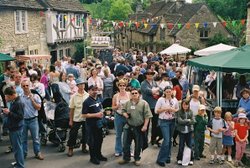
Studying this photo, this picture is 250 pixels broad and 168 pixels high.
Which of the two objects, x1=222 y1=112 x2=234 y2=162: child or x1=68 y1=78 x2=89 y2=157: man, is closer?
x1=68 y1=78 x2=89 y2=157: man

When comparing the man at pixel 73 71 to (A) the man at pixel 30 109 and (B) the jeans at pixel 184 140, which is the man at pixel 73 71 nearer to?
(A) the man at pixel 30 109

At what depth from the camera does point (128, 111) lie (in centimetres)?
771

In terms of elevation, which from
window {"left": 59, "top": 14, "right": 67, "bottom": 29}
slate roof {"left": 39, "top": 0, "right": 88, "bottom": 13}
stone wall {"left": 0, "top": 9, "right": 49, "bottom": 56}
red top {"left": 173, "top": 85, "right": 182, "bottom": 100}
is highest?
slate roof {"left": 39, "top": 0, "right": 88, "bottom": 13}

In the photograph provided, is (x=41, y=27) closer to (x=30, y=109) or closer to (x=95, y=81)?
(x=95, y=81)

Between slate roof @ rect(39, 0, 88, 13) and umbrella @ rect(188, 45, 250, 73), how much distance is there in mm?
19220

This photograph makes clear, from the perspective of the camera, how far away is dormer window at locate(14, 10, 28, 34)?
925 inches

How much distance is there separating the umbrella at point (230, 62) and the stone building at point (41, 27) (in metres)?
14.3

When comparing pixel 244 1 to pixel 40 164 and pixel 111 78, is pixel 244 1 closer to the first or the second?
pixel 111 78

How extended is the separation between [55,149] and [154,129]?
269cm

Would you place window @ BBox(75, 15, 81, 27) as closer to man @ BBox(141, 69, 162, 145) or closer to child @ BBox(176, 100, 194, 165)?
man @ BBox(141, 69, 162, 145)

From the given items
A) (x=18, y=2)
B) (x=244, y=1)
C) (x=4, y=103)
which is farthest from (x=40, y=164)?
(x=244, y=1)

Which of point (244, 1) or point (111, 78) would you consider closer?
point (111, 78)

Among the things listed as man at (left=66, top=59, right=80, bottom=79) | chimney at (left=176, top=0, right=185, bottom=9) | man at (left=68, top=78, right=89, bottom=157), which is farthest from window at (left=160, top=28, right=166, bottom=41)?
man at (left=68, top=78, right=89, bottom=157)

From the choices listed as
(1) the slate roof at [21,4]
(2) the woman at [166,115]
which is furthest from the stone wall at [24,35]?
(2) the woman at [166,115]
